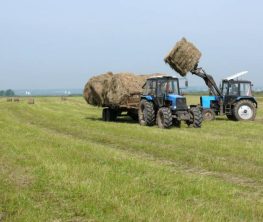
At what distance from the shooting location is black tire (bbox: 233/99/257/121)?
70.7ft

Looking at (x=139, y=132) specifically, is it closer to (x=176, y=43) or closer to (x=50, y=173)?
(x=176, y=43)

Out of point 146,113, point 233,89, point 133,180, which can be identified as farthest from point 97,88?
point 133,180

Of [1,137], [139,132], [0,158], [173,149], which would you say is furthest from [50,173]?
[139,132]

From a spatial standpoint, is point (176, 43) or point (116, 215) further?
point (176, 43)

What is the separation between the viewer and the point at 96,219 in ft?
18.6

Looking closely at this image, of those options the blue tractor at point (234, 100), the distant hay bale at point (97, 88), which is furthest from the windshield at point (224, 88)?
the distant hay bale at point (97, 88)

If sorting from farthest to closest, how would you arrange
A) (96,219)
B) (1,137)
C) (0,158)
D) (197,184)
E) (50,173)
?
(1,137), (0,158), (50,173), (197,184), (96,219)

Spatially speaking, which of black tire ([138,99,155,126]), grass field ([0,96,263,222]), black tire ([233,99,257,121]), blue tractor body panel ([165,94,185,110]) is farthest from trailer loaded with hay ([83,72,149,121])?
grass field ([0,96,263,222])

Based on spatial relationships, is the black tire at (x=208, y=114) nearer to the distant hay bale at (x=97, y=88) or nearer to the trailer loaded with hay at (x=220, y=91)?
the trailer loaded with hay at (x=220, y=91)

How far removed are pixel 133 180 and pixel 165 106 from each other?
37.9ft

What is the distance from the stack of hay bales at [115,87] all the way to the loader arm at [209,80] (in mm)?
2236

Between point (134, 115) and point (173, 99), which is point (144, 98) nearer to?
point (173, 99)

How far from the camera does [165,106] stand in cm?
1925

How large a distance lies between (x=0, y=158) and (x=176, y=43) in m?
12.4
